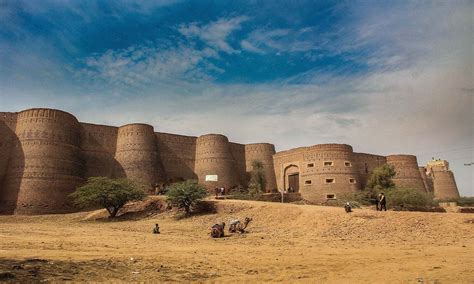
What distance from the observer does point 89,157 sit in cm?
3044

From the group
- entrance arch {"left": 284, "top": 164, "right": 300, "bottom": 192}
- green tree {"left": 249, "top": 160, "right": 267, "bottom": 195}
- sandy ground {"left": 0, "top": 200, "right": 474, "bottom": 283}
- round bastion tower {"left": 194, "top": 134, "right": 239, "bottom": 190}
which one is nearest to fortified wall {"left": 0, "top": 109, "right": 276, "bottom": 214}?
round bastion tower {"left": 194, "top": 134, "right": 239, "bottom": 190}

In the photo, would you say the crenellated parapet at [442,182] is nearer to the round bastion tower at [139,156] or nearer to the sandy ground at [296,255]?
the round bastion tower at [139,156]

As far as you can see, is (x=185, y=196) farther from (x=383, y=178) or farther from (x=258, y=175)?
(x=383, y=178)

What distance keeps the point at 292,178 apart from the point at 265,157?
394 cm

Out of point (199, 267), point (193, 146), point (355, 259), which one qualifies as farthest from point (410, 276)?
point (193, 146)

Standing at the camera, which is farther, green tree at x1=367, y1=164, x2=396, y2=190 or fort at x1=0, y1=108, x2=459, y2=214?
green tree at x1=367, y1=164, x2=396, y2=190

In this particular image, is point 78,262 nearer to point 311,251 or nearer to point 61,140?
point 311,251

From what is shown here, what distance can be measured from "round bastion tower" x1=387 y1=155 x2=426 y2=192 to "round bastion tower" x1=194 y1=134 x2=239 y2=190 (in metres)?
18.1

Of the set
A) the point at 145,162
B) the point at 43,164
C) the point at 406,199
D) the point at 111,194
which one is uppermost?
the point at 145,162

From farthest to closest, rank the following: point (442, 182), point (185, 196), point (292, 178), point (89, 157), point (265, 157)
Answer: point (442, 182) < point (265, 157) < point (292, 178) < point (89, 157) < point (185, 196)

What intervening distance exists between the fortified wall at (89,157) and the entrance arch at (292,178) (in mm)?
1787

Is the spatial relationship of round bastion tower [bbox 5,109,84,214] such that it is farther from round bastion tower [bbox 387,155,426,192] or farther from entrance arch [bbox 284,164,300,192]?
round bastion tower [bbox 387,155,426,192]

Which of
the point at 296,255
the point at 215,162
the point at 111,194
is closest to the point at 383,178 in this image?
the point at 215,162

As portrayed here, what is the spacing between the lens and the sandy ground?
19.8 feet
